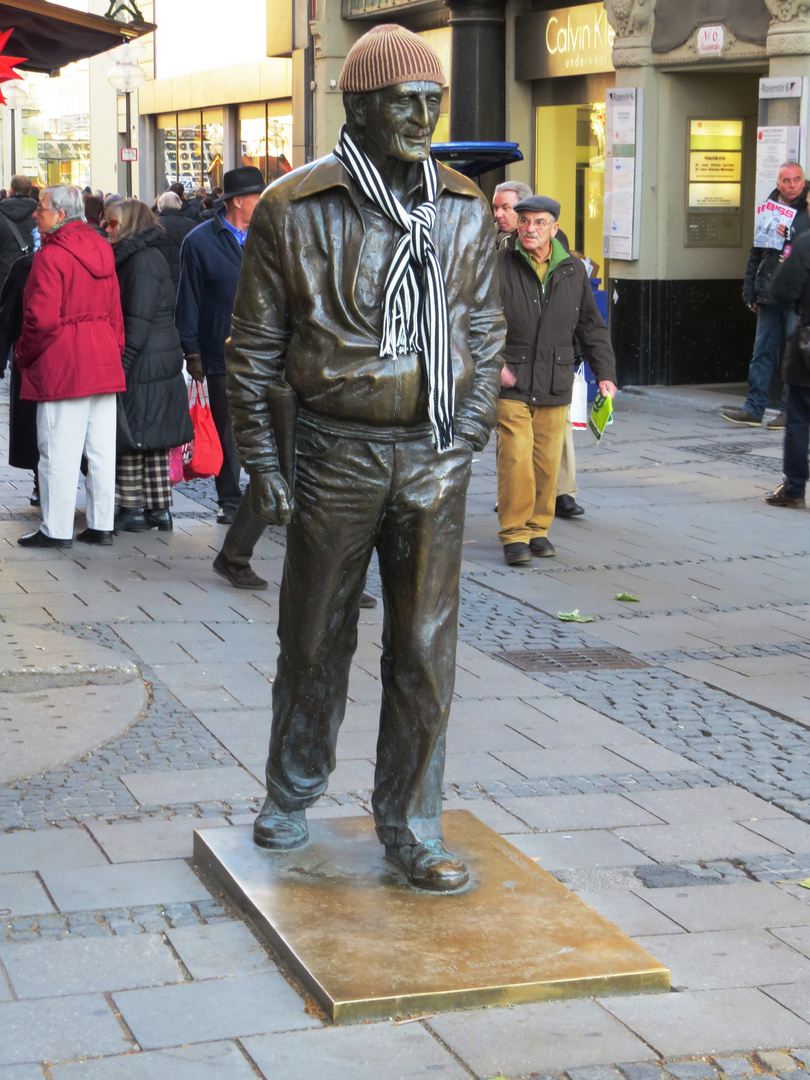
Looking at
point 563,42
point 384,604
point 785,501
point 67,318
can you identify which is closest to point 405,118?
point 384,604

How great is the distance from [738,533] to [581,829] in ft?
17.1

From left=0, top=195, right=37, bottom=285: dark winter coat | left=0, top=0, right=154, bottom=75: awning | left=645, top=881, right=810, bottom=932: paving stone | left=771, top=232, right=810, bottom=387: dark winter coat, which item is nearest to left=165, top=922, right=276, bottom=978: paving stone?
left=645, top=881, right=810, bottom=932: paving stone

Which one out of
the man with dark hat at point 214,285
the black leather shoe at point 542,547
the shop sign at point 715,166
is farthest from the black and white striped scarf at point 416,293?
the shop sign at point 715,166

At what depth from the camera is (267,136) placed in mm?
29750

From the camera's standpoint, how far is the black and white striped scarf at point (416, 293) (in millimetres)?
4023

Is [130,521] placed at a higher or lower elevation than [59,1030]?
higher

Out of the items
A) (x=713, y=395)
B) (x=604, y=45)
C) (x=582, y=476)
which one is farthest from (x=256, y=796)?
(x=604, y=45)

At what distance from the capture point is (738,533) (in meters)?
9.90

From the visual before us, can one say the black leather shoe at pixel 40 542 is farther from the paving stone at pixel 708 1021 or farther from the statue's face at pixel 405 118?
the paving stone at pixel 708 1021

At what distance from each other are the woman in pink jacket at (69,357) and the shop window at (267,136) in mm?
19114

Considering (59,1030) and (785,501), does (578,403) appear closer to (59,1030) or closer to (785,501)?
(785,501)

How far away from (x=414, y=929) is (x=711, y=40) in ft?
42.9

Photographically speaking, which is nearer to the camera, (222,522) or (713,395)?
(222,522)

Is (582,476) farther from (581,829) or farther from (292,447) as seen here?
(292,447)
